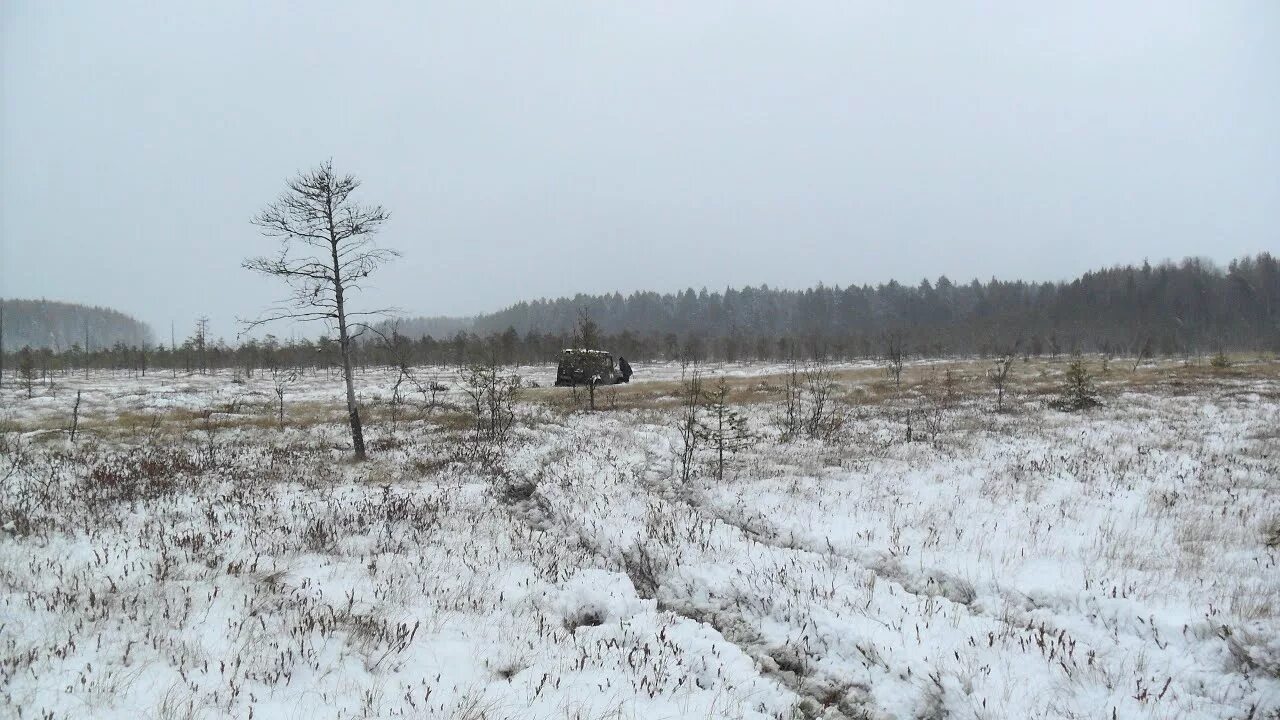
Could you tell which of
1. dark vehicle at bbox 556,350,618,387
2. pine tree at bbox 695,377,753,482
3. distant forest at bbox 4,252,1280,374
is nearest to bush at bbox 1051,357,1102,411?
pine tree at bbox 695,377,753,482

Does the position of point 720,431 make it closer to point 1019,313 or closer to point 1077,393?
point 1077,393

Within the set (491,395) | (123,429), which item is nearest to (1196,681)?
(491,395)

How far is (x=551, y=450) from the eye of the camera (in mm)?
15031

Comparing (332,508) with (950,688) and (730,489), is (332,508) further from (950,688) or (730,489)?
(950,688)

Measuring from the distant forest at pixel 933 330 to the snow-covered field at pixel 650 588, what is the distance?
42091 mm

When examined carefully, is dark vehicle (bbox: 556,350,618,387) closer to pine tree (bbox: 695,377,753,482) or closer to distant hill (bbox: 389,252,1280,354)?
pine tree (bbox: 695,377,753,482)

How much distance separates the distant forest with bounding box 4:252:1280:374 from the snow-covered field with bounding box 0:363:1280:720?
42.1 m

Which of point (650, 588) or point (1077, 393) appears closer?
point (650, 588)

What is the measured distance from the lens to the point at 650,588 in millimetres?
6391

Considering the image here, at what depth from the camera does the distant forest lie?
3127 inches

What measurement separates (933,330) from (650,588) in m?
118

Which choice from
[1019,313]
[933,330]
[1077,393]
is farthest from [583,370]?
[1019,313]

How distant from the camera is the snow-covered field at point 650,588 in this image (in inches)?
163

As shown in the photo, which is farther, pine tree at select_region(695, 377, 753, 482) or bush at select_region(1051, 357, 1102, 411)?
bush at select_region(1051, 357, 1102, 411)
